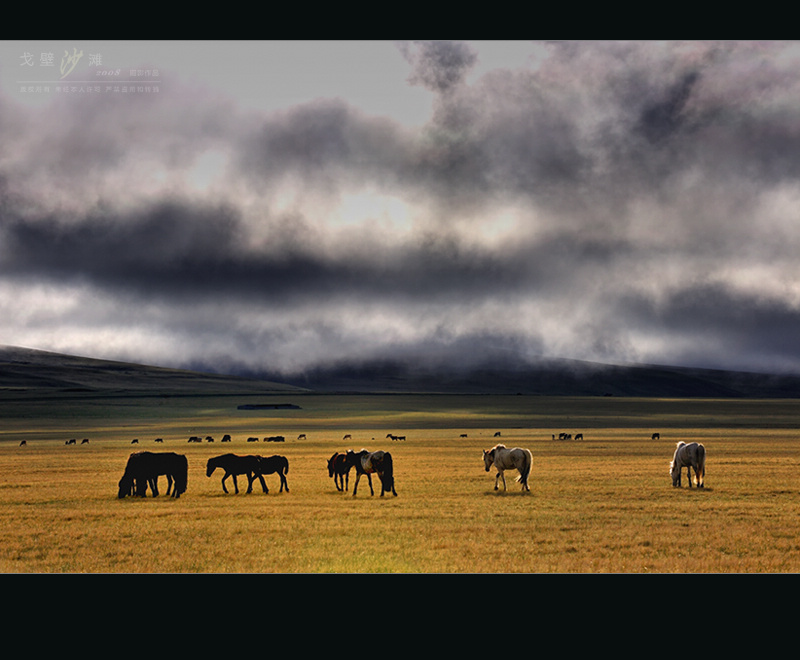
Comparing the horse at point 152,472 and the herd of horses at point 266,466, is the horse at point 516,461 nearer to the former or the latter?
the herd of horses at point 266,466

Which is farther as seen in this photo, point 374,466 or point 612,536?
point 374,466

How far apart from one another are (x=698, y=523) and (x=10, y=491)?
2436 cm

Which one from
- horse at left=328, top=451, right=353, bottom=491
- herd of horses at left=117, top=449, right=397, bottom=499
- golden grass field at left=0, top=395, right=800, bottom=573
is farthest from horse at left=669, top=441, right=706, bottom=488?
horse at left=328, top=451, right=353, bottom=491

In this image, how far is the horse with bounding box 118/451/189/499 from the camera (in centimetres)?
2272

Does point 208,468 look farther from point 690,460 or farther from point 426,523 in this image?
point 690,460

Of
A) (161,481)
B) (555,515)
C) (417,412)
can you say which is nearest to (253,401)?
(417,412)

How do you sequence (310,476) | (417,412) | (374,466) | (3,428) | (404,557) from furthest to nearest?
(417,412), (3,428), (310,476), (374,466), (404,557)

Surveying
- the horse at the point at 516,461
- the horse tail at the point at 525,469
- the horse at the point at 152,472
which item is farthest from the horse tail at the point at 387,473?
the horse at the point at 152,472

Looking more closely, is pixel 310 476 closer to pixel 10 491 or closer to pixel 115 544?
pixel 10 491

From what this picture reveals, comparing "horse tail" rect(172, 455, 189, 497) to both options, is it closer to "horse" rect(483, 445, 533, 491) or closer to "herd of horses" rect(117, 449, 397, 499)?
"herd of horses" rect(117, 449, 397, 499)

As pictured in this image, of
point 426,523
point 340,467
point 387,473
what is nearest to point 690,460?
point 387,473

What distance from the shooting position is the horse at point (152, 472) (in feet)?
74.5

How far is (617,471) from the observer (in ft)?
96.6

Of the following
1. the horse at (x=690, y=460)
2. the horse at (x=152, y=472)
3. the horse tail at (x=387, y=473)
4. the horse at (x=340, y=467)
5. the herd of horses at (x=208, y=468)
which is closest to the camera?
the horse tail at (x=387, y=473)
